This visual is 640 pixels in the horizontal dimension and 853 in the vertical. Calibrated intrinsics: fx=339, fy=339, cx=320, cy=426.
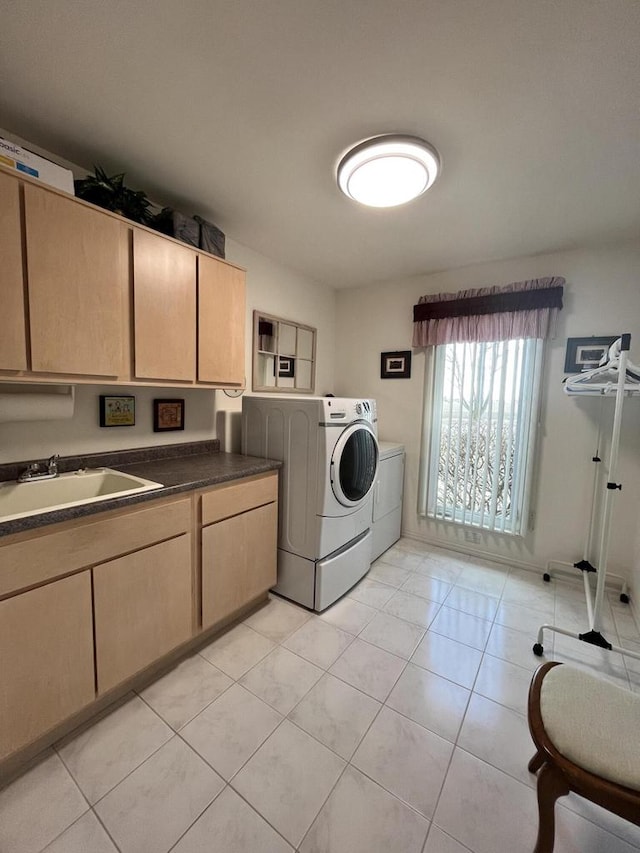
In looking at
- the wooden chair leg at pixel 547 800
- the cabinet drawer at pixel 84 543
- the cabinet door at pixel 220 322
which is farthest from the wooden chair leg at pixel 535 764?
the cabinet door at pixel 220 322

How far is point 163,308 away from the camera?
5.62ft

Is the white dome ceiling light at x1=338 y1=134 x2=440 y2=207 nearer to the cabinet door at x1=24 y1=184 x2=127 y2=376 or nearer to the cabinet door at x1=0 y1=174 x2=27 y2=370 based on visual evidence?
the cabinet door at x1=24 y1=184 x2=127 y2=376

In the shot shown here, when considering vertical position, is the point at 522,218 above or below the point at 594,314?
above

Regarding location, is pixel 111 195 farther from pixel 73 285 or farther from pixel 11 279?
pixel 11 279

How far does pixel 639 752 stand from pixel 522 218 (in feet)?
7.92

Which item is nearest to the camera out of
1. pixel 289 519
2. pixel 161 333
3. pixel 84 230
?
pixel 84 230

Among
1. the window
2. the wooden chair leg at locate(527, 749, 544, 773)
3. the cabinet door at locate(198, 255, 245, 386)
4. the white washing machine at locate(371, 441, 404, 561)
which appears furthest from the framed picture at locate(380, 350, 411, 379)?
the wooden chair leg at locate(527, 749, 544, 773)

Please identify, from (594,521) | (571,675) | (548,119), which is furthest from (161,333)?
(594,521)

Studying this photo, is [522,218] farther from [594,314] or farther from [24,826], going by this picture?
[24,826]

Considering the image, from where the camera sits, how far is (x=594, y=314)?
234 centimetres

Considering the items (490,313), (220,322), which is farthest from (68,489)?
(490,313)

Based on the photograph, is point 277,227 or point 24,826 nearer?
point 24,826

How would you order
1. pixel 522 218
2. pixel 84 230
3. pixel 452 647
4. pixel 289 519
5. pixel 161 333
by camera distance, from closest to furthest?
pixel 84 230
pixel 161 333
pixel 452 647
pixel 522 218
pixel 289 519

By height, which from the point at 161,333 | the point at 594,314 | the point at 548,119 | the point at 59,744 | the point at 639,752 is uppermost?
the point at 548,119
